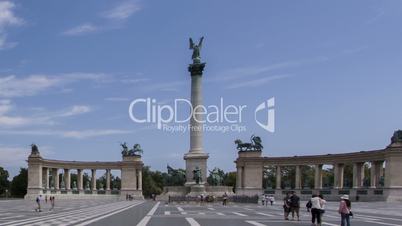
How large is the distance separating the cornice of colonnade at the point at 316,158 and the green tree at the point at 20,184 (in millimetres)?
49337

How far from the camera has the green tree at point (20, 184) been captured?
128 m

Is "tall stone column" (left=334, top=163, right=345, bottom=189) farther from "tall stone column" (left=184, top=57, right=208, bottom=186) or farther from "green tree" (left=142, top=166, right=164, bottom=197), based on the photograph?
"green tree" (left=142, top=166, right=164, bottom=197)

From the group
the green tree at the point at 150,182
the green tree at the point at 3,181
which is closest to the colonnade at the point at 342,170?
the green tree at the point at 150,182

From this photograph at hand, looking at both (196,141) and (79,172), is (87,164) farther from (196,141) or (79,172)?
(196,141)

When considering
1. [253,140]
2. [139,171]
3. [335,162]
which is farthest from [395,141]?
[139,171]

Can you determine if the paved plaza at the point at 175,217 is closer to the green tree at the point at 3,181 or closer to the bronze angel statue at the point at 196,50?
the bronze angel statue at the point at 196,50

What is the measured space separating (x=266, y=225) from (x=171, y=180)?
189 ft

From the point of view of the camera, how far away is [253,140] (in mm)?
104750

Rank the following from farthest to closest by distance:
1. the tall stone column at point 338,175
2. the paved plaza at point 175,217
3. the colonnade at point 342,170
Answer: the tall stone column at point 338,175 → the colonnade at point 342,170 → the paved plaza at point 175,217

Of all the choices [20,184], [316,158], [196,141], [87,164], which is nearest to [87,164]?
[87,164]

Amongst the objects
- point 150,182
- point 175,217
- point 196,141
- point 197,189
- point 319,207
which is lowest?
point 150,182

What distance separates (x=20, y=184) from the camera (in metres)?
129

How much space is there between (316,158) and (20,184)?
64997 millimetres

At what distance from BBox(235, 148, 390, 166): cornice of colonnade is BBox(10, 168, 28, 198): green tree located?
49.3 metres
